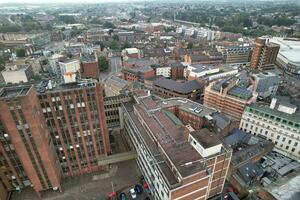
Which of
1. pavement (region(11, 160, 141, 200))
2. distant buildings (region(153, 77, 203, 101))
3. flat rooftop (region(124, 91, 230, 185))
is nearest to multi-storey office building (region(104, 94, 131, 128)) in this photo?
flat rooftop (region(124, 91, 230, 185))

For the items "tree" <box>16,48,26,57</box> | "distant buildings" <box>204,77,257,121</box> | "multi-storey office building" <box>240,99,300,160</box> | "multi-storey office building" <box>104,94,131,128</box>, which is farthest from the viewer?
"tree" <box>16,48,26,57</box>

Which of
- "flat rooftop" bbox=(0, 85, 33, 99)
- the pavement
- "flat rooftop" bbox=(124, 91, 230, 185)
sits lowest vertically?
the pavement

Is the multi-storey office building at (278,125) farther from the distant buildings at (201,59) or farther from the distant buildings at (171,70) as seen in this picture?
the distant buildings at (201,59)

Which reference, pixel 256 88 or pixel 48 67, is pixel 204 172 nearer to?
pixel 256 88

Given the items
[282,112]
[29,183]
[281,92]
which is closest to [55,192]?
[29,183]

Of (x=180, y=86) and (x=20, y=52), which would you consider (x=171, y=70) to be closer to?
(x=180, y=86)

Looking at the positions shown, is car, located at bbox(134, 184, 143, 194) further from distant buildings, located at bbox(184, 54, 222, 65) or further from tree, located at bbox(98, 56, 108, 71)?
tree, located at bbox(98, 56, 108, 71)

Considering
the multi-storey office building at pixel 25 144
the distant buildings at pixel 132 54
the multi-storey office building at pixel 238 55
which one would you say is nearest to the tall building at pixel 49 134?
the multi-storey office building at pixel 25 144
